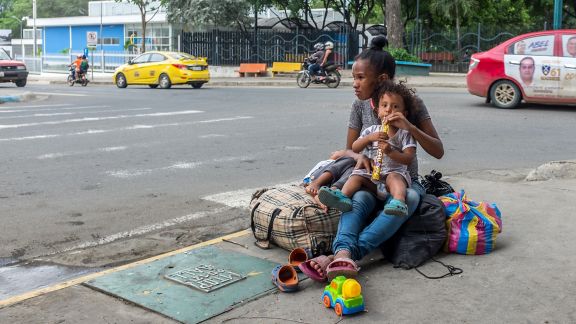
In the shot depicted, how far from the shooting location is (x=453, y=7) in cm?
3375

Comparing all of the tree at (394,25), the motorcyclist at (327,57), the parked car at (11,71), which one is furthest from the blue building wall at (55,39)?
the motorcyclist at (327,57)

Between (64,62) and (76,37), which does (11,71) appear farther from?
(76,37)

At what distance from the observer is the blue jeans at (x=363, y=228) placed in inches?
169

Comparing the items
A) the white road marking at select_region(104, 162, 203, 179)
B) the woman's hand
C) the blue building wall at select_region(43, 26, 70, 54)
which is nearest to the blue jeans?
the woman's hand

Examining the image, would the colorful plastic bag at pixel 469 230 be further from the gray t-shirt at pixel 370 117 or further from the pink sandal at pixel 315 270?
the pink sandal at pixel 315 270

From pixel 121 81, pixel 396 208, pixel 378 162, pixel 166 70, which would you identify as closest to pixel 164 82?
pixel 166 70

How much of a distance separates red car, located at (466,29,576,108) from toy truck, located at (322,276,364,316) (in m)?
11.6

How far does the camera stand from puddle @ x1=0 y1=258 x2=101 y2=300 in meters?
4.47

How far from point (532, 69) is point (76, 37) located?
45528mm

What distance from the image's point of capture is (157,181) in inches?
307

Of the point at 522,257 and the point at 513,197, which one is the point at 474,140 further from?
the point at 522,257

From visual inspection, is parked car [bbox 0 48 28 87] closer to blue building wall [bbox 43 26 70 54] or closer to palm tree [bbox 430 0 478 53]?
palm tree [bbox 430 0 478 53]

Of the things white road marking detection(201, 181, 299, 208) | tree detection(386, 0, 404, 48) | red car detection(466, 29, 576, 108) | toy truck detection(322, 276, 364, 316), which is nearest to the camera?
toy truck detection(322, 276, 364, 316)

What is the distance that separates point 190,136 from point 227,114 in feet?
11.6
